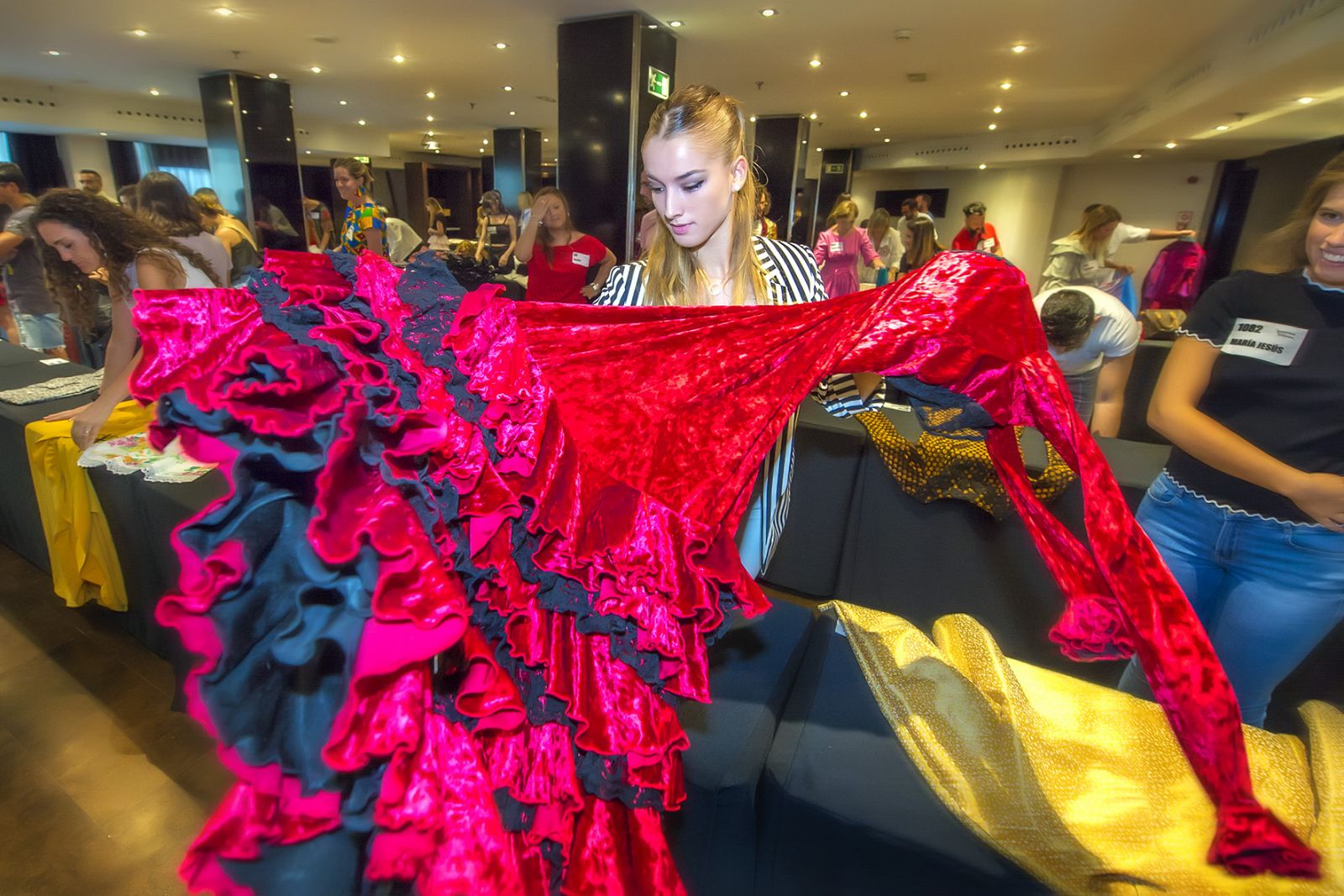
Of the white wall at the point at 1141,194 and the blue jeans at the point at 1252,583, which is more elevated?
the white wall at the point at 1141,194

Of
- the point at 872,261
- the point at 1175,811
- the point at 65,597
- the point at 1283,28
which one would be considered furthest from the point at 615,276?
the point at 1283,28

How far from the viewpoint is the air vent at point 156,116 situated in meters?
10.2

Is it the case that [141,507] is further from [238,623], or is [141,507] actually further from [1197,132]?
[1197,132]

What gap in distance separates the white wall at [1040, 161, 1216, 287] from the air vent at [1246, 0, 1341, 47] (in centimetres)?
721

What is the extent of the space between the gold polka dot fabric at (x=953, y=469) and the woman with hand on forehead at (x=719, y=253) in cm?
73

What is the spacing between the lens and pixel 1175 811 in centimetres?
86

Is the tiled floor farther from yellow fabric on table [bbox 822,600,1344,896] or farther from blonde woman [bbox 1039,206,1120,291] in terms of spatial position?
blonde woman [bbox 1039,206,1120,291]

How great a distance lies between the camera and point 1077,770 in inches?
36.8

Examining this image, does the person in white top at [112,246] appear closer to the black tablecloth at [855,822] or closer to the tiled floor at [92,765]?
the tiled floor at [92,765]

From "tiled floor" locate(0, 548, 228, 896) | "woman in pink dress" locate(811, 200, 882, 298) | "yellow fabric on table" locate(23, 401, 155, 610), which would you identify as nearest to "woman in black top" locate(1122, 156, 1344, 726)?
"tiled floor" locate(0, 548, 228, 896)

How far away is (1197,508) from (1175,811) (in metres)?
0.63

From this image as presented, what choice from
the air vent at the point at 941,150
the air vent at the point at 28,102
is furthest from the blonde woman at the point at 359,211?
the air vent at the point at 941,150

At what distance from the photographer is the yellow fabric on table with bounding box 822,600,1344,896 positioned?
2.57 feet

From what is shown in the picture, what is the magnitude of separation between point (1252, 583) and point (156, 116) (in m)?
14.4
